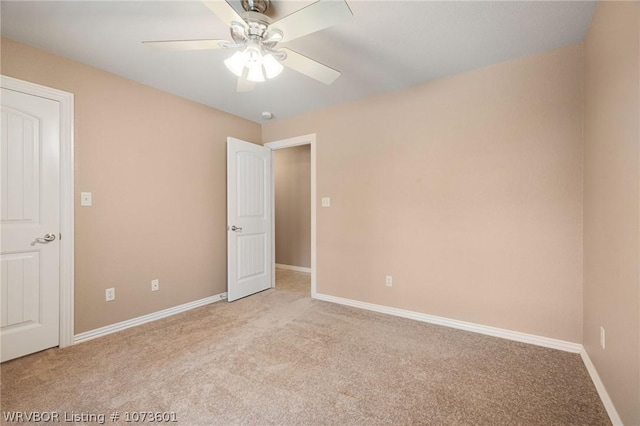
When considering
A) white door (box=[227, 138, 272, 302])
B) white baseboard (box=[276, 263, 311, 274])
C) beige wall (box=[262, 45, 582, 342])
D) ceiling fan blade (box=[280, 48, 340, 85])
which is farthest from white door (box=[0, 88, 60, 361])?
white baseboard (box=[276, 263, 311, 274])

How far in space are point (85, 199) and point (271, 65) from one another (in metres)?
2.03

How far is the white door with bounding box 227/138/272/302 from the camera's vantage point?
131 inches

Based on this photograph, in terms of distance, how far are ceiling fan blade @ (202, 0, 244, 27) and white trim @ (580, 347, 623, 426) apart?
274 centimetres

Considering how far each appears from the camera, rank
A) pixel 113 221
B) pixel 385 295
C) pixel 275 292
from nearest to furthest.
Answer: pixel 113 221
pixel 385 295
pixel 275 292

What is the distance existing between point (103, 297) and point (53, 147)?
4.35 feet

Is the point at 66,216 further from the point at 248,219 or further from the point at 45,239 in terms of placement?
the point at 248,219

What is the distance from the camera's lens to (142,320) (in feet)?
8.81

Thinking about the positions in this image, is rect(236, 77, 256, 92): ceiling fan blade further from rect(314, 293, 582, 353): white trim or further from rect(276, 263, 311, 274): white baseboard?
rect(276, 263, 311, 274): white baseboard

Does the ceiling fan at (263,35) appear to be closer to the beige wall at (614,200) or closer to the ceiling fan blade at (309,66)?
the ceiling fan blade at (309,66)

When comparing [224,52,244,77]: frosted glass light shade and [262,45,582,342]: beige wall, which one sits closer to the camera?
[224,52,244,77]: frosted glass light shade

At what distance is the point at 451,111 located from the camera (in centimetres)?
258

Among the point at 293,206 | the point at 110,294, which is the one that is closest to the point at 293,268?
the point at 293,206

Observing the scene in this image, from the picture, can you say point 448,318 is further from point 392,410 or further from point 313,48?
point 313,48

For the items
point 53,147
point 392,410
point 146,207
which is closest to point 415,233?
point 392,410
